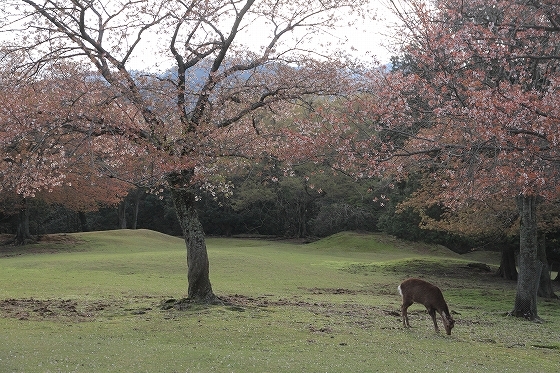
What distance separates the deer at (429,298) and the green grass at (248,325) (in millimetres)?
430

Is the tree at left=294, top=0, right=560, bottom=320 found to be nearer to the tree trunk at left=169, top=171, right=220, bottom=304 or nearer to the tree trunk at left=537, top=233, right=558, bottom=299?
the tree trunk at left=169, top=171, right=220, bottom=304

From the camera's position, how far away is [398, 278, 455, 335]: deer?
47.0 ft

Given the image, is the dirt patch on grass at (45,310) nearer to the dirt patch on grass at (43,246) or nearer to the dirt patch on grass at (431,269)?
the dirt patch on grass at (431,269)

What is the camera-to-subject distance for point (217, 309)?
17234 millimetres

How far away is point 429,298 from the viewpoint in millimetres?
14547

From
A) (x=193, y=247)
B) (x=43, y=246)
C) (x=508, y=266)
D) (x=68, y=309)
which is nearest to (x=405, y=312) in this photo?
(x=193, y=247)

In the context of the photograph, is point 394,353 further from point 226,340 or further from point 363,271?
point 363,271

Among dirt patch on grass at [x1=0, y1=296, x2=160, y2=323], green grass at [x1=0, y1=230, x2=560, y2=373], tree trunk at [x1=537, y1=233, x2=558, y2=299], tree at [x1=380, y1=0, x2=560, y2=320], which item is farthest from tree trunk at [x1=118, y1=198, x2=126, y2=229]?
tree at [x1=380, y1=0, x2=560, y2=320]

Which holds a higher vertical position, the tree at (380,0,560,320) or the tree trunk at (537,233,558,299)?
the tree at (380,0,560,320)

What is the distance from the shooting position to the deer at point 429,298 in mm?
14337

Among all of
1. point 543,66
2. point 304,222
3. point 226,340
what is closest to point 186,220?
point 226,340

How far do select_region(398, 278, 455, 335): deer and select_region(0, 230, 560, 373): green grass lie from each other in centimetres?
43

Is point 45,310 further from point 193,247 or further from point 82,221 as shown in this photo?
point 82,221

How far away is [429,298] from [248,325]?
4287 millimetres
